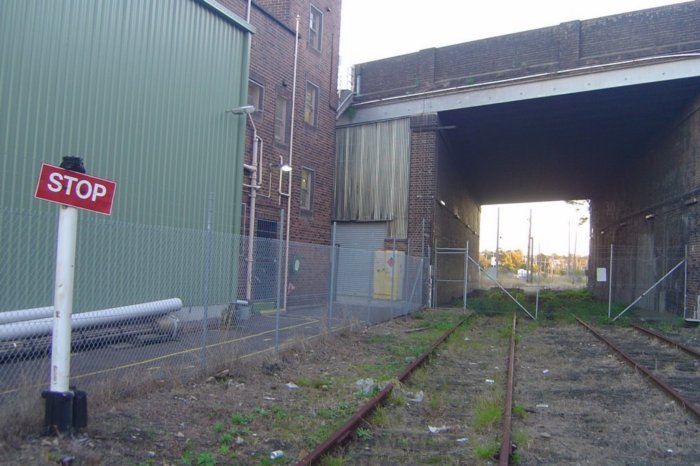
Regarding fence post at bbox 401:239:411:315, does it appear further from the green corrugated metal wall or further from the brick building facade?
the green corrugated metal wall

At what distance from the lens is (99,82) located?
36.7 ft

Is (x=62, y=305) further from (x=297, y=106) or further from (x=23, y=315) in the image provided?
(x=297, y=106)

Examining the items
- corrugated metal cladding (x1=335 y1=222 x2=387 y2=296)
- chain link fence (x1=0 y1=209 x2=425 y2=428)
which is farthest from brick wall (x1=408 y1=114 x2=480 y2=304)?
chain link fence (x1=0 y1=209 x2=425 y2=428)

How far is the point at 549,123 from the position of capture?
78.3 ft

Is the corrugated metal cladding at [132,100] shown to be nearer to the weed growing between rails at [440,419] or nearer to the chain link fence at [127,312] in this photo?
the chain link fence at [127,312]

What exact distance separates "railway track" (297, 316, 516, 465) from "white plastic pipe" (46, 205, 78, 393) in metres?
2.36

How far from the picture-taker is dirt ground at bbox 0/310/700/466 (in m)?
5.21

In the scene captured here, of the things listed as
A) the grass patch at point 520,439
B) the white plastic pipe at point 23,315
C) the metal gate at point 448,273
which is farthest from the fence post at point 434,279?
the grass patch at point 520,439

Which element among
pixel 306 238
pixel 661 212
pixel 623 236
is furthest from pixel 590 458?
pixel 623 236

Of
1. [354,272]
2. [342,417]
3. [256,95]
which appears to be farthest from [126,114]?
[342,417]

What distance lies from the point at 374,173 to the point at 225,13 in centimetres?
1048

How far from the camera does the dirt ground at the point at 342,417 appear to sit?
205 inches

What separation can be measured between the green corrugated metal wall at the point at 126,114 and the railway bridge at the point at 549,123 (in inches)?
352

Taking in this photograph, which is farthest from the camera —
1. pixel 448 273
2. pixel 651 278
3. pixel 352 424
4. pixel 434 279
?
pixel 448 273
